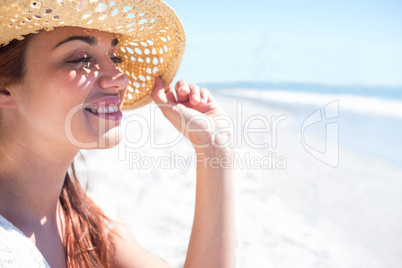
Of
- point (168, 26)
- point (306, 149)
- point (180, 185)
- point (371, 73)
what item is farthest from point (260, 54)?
point (168, 26)

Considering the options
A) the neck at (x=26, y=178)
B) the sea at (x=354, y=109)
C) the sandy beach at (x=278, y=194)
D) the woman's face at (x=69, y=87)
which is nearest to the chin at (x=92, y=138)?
the woman's face at (x=69, y=87)

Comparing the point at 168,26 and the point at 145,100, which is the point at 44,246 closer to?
the point at 145,100

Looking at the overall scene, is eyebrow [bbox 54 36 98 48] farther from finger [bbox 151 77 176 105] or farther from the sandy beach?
the sandy beach

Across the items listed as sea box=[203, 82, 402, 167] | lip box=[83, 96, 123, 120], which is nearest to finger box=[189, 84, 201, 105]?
lip box=[83, 96, 123, 120]

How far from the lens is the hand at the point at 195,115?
1854 mm

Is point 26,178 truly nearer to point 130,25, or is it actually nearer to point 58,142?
point 58,142

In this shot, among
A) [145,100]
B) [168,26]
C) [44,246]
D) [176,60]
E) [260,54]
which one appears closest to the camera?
[44,246]

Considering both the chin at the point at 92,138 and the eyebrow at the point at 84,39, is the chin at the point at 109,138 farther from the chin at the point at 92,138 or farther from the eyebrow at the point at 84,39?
the eyebrow at the point at 84,39

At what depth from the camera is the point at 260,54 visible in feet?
115

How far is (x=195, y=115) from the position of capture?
6.29 ft

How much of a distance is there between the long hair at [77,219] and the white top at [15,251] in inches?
14.5

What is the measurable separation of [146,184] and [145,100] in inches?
90.8

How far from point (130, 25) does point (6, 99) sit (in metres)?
0.58

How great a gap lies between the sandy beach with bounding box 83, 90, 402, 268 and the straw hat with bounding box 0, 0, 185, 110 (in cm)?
78
